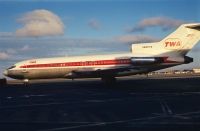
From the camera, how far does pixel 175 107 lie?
17.0 m

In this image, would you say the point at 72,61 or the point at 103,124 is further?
the point at 72,61

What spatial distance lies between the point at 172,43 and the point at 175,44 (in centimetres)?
46

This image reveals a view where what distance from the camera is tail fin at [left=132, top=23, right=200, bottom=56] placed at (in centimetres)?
4434

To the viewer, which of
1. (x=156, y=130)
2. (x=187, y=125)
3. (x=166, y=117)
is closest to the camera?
(x=156, y=130)

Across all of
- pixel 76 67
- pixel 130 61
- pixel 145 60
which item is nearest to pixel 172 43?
pixel 145 60

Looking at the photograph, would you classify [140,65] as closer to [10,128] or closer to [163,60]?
[163,60]

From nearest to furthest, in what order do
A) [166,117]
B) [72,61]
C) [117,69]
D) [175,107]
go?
[166,117], [175,107], [117,69], [72,61]

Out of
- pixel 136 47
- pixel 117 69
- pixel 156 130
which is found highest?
pixel 136 47

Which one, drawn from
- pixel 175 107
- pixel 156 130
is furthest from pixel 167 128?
pixel 175 107

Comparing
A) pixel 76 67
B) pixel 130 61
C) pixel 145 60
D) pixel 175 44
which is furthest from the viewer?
pixel 76 67

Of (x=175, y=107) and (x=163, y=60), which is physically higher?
(x=163, y=60)

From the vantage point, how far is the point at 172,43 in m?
45.2

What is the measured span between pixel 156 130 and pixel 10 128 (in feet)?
15.3

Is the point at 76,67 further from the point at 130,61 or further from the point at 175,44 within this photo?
the point at 175,44
